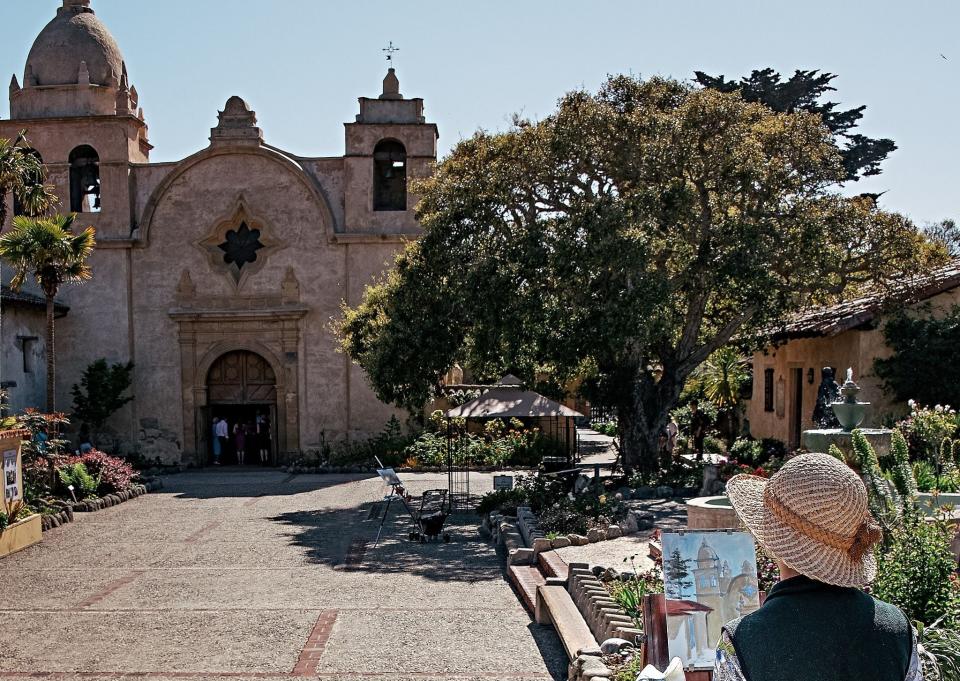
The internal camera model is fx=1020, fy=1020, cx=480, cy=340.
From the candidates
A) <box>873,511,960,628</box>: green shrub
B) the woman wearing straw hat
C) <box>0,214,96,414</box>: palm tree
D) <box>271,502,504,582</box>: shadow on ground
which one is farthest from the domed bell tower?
the woman wearing straw hat

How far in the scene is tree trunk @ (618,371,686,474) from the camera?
20.9 m

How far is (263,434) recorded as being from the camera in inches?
1232

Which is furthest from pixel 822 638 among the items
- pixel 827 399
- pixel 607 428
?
pixel 607 428

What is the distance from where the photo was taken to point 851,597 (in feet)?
9.59

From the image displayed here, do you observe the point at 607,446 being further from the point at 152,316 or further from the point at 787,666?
the point at 787,666

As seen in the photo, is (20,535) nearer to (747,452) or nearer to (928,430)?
(928,430)

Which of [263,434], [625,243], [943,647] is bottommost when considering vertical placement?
[263,434]

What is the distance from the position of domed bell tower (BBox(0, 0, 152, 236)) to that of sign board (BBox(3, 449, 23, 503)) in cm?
1528

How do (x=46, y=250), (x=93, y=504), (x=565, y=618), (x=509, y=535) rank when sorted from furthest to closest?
(x=46, y=250) < (x=93, y=504) < (x=509, y=535) < (x=565, y=618)

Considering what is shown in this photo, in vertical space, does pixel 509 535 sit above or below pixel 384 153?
→ below

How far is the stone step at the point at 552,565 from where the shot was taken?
1102cm

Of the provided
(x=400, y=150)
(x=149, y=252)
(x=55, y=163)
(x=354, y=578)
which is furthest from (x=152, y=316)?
(x=354, y=578)

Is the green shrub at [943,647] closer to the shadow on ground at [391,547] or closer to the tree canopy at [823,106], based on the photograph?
the shadow on ground at [391,547]

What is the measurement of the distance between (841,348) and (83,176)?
73.0ft
